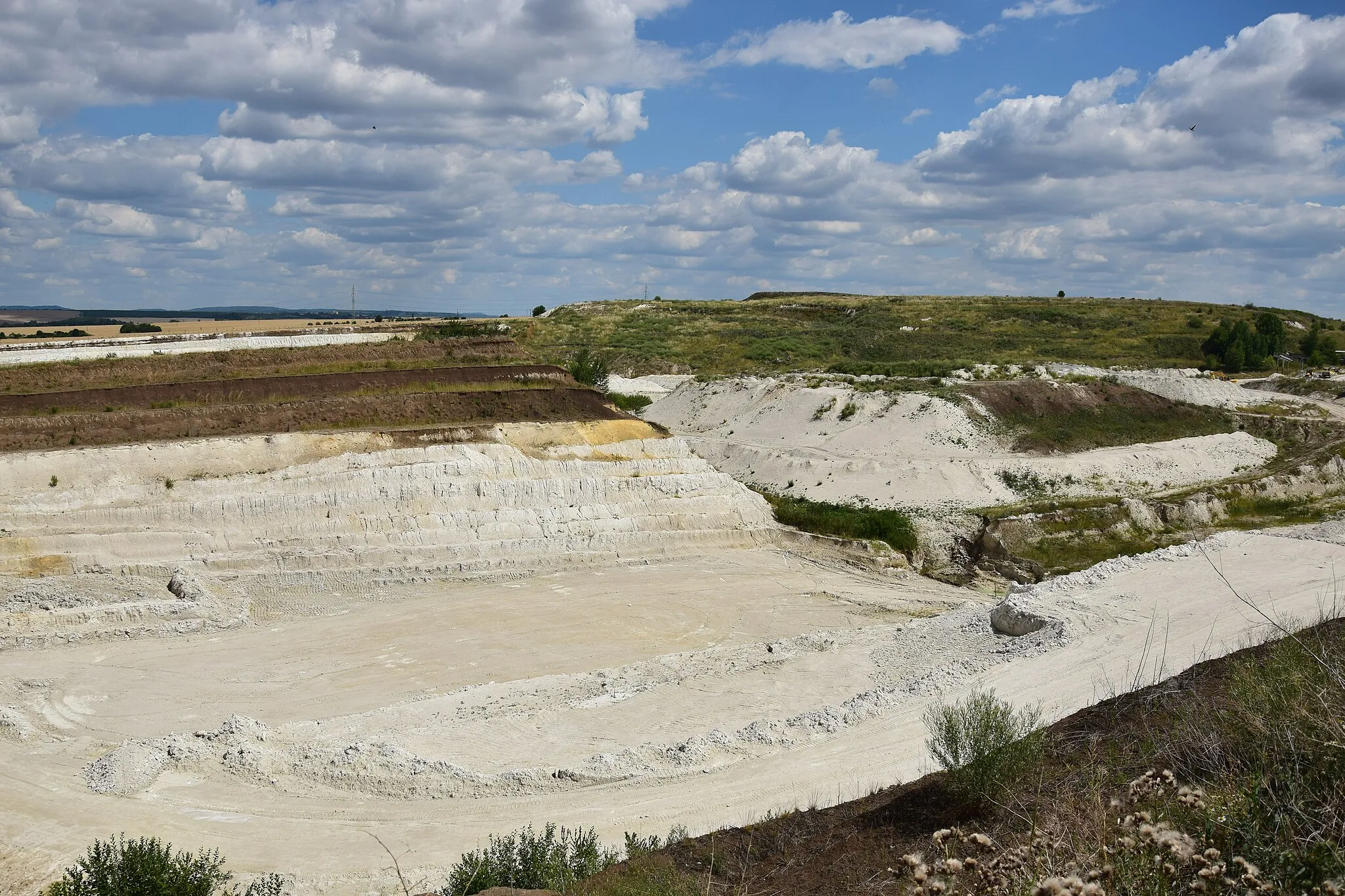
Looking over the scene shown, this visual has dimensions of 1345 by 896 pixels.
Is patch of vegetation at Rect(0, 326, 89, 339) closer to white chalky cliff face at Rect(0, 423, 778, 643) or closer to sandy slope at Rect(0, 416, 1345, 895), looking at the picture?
sandy slope at Rect(0, 416, 1345, 895)

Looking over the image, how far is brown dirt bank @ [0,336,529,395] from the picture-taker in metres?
36.8

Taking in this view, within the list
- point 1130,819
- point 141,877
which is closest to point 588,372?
point 141,877

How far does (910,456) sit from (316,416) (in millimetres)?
25108

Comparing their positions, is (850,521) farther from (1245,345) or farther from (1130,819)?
(1245,345)

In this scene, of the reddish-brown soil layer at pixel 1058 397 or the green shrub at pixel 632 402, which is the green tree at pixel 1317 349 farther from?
the green shrub at pixel 632 402

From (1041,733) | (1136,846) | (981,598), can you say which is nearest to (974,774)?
(1041,733)

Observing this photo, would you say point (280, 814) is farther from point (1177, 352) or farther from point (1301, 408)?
point (1177, 352)

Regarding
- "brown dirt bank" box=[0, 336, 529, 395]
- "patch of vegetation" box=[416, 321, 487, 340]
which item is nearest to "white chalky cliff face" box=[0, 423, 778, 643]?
"brown dirt bank" box=[0, 336, 529, 395]

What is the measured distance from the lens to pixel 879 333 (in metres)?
86.7

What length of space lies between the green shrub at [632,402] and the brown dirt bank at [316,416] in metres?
20.7

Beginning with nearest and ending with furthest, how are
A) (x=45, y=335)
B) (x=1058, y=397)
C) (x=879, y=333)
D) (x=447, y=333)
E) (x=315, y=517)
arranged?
(x=315, y=517) → (x=1058, y=397) → (x=45, y=335) → (x=447, y=333) → (x=879, y=333)

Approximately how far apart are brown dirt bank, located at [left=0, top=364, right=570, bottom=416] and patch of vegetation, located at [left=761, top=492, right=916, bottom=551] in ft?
40.2

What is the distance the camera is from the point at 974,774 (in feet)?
39.6

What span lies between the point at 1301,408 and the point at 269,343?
52050 millimetres
